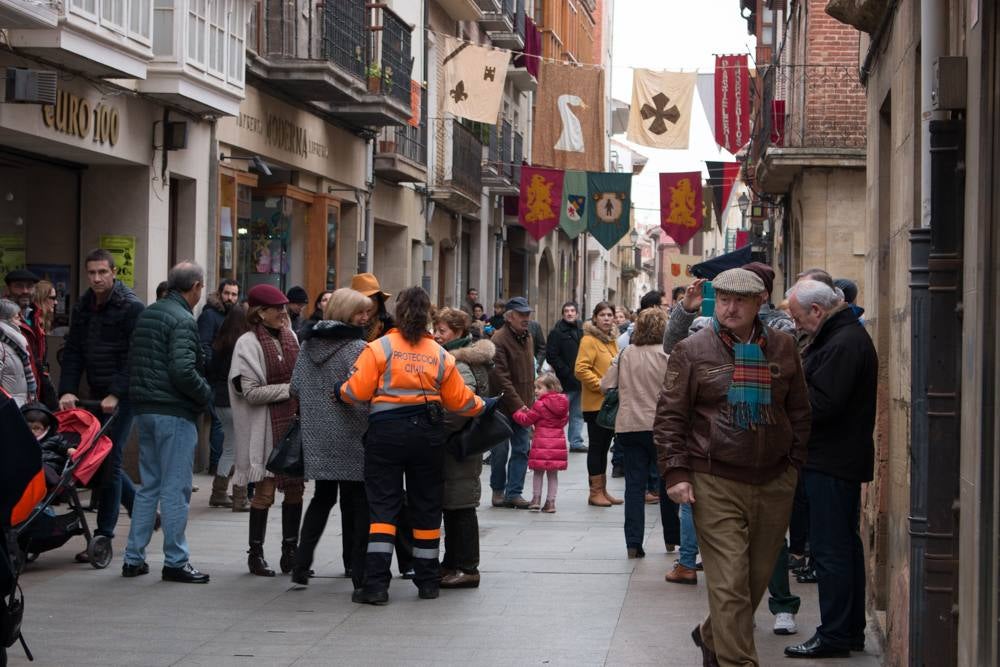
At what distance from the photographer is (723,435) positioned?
6910 mm

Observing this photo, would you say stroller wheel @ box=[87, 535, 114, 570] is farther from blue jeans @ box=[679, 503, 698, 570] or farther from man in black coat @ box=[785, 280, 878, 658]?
man in black coat @ box=[785, 280, 878, 658]

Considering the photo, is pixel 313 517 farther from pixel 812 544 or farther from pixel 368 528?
pixel 812 544

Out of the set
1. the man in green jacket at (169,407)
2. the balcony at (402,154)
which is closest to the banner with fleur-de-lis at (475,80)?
the balcony at (402,154)

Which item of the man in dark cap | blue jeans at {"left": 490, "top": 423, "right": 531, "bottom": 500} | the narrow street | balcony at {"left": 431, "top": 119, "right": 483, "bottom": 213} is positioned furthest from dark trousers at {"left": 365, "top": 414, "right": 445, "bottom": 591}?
balcony at {"left": 431, "top": 119, "right": 483, "bottom": 213}

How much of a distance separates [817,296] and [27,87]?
304 inches

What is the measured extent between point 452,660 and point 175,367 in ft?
9.55

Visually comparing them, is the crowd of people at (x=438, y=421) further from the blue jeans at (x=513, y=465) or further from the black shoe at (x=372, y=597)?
the blue jeans at (x=513, y=465)

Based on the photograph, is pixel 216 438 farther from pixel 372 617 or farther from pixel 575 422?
pixel 372 617

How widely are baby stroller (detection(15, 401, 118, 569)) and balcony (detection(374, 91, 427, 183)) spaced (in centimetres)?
1645

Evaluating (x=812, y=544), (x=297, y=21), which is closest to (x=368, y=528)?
(x=812, y=544)

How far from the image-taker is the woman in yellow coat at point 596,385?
1438 centimetres

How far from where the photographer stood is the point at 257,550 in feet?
33.5

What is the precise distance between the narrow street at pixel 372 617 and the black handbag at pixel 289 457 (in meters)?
0.77

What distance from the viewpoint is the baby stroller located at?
977cm
